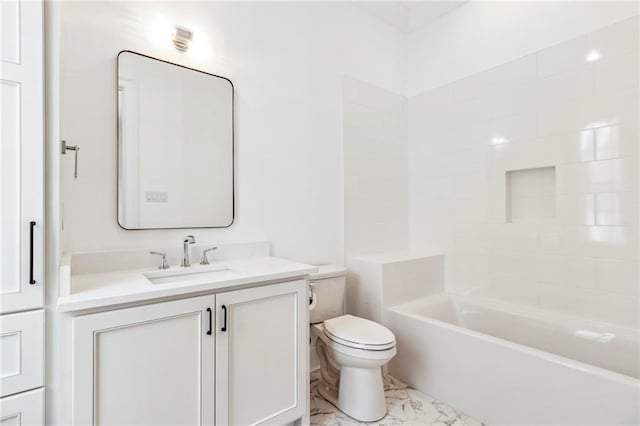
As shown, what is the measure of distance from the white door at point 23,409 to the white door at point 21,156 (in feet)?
0.87

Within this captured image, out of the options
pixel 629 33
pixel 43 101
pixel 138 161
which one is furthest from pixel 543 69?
pixel 43 101

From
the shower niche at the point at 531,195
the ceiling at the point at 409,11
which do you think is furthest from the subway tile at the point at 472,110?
the ceiling at the point at 409,11

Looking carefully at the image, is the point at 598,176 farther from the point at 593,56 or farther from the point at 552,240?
the point at 593,56

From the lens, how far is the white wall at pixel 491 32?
2.09 metres

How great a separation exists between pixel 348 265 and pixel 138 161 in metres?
1.59

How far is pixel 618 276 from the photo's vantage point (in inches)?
77.4

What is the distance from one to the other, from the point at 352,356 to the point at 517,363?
0.83m

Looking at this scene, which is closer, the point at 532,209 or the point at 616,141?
the point at 616,141

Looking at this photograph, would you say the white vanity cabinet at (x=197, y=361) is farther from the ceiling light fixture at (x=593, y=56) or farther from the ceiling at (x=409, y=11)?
the ceiling at (x=409, y=11)

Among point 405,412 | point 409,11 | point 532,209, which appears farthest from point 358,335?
point 409,11

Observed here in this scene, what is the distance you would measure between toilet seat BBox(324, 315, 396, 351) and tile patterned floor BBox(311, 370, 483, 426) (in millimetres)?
427

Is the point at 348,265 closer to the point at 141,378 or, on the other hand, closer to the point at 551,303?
the point at 551,303

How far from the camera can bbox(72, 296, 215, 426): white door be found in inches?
44.1

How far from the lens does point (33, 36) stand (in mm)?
1045
